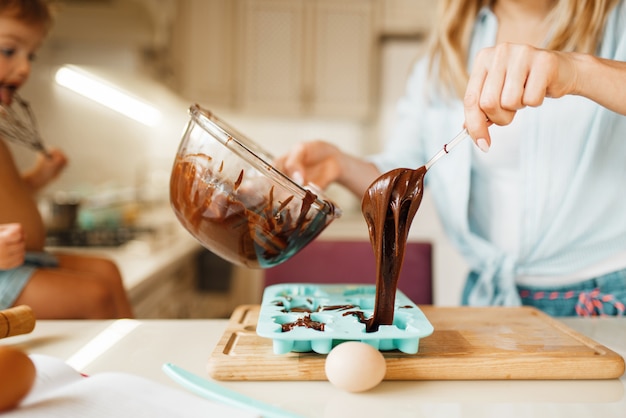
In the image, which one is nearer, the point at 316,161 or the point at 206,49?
the point at 316,161

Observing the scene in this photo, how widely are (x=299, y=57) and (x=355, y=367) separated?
319 cm

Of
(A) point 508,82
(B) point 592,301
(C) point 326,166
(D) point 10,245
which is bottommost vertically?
(B) point 592,301

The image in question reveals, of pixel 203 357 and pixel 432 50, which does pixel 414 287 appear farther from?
pixel 203 357

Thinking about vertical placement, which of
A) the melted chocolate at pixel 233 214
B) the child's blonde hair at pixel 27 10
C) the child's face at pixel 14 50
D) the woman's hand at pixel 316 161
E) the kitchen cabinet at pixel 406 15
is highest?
the kitchen cabinet at pixel 406 15

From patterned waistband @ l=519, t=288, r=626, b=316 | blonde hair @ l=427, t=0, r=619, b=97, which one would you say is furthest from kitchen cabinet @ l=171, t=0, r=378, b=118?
patterned waistband @ l=519, t=288, r=626, b=316

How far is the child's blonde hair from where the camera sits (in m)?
1.16

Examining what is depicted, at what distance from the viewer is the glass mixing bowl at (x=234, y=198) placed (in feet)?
2.48

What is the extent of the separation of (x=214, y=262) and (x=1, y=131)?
6.20 feet

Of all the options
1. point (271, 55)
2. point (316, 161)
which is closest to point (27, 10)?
point (316, 161)

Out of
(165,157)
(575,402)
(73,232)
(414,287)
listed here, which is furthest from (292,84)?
(575,402)

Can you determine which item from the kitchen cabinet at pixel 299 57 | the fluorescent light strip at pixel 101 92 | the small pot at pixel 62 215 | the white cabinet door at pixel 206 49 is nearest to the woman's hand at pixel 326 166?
the small pot at pixel 62 215

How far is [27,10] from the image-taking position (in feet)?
3.89

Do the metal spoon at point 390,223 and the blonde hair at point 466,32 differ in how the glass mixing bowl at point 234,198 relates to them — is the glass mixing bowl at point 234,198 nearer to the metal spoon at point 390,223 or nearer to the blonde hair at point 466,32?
the metal spoon at point 390,223

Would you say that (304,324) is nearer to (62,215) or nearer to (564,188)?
(564,188)
